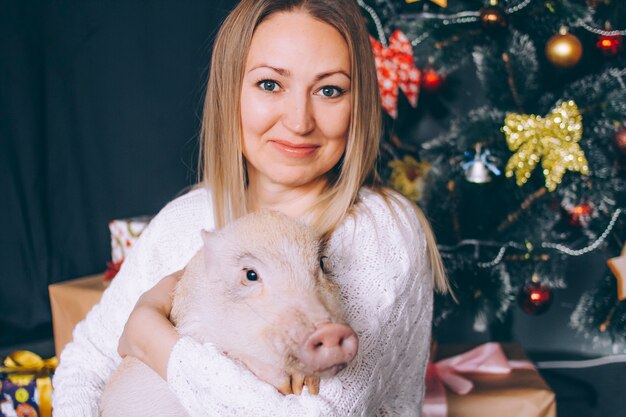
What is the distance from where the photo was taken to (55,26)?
2285 mm

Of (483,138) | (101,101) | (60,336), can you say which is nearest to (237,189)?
(483,138)

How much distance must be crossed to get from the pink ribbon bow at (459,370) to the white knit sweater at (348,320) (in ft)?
1.46

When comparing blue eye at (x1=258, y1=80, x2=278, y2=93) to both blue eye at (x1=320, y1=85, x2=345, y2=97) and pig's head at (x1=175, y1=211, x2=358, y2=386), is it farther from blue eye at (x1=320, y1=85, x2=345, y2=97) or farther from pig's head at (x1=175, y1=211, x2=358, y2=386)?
pig's head at (x1=175, y1=211, x2=358, y2=386)

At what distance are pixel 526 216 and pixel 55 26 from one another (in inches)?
78.5

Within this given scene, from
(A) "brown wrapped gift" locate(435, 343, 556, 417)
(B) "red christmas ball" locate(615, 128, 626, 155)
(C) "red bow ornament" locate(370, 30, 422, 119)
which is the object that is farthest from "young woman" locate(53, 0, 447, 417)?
(B) "red christmas ball" locate(615, 128, 626, 155)

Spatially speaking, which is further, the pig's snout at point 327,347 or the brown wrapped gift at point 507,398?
the brown wrapped gift at point 507,398

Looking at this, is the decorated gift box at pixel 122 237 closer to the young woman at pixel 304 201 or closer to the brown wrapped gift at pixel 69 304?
the brown wrapped gift at pixel 69 304

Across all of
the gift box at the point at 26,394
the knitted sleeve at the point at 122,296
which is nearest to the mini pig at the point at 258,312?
the knitted sleeve at the point at 122,296

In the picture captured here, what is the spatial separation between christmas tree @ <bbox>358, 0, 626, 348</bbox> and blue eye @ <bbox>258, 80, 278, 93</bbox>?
0.93 m

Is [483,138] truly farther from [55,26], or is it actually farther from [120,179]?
[55,26]

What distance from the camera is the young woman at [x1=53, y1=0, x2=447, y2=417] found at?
1036 millimetres

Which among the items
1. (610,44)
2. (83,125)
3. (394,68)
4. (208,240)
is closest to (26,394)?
(83,125)

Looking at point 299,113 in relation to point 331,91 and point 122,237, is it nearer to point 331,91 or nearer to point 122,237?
point 331,91

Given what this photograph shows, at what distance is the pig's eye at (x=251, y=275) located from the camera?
2.79ft
